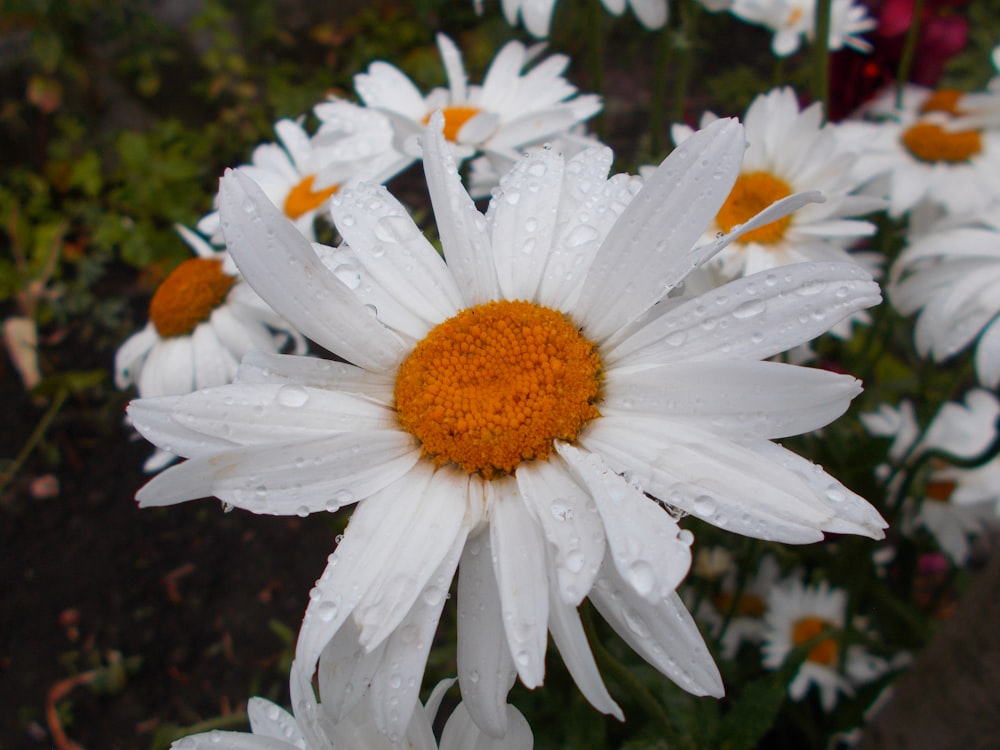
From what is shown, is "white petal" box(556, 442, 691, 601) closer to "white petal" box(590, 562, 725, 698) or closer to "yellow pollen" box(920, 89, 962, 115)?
"white petal" box(590, 562, 725, 698)

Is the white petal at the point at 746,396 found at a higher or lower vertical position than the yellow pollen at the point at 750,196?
higher

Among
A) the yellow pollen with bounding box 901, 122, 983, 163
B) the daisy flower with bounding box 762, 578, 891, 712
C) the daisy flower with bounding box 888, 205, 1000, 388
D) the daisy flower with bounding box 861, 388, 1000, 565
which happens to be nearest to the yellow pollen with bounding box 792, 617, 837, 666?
the daisy flower with bounding box 762, 578, 891, 712

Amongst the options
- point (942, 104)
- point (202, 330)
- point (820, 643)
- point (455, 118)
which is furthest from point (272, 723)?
point (942, 104)

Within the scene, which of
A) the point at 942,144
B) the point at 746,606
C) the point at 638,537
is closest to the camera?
the point at 638,537

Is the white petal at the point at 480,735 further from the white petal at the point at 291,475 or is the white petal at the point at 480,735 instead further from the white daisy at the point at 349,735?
the white petal at the point at 291,475

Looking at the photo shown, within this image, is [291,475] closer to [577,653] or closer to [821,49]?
[577,653]

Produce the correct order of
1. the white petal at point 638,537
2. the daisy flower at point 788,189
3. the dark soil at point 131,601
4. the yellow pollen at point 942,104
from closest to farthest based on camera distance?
the white petal at point 638,537
the daisy flower at point 788,189
the yellow pollen at point 942,104
the dark soil at point 131,601

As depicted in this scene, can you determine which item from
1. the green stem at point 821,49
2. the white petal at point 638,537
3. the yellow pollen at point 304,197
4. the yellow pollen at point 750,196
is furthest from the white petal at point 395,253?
the green stem at point 821,49
